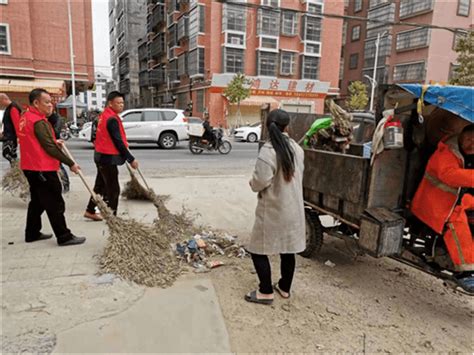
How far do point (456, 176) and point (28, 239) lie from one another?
4.21 meters

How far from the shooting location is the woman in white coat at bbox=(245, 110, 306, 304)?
2.76 metres

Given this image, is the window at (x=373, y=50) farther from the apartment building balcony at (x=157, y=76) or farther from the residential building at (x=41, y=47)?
the residential building at (x=41, y=47)

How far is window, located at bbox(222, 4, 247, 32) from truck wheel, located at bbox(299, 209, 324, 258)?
28970 mm

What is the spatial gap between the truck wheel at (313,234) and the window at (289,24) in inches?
1232

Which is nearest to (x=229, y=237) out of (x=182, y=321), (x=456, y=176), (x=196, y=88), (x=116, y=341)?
(x=182, y=321)

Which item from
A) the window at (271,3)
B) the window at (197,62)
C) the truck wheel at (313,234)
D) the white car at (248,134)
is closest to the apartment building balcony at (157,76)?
the window at (197,62)

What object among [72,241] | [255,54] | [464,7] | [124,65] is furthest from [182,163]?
[124,65]

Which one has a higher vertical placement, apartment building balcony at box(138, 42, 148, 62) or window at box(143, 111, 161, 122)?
apartment building balcony at box(138, 42, 148, 62)

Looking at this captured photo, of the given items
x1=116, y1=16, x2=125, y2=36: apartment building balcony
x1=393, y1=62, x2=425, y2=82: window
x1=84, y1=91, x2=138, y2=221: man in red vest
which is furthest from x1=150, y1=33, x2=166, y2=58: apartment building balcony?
x1=84, y1=91, x2=138, y2=221: man in red vest

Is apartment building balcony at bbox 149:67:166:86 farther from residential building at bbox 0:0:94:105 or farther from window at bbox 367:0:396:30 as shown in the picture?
window at bbox 367:0:396:30

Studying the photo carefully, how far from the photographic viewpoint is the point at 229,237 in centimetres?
452

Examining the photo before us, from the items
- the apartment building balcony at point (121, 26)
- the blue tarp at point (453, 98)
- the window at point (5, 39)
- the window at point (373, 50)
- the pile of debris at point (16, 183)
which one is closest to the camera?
the blue tarp at point (453, 98)

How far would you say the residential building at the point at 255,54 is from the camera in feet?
99.8

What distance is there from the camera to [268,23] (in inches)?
1236
